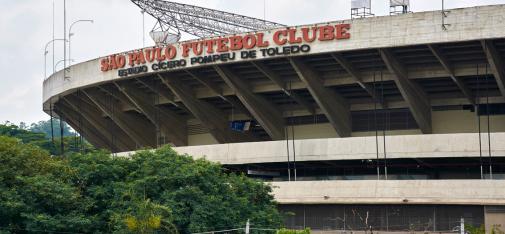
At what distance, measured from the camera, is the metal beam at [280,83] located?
5725 centimetres

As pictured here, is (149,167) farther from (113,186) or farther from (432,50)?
(432,50)

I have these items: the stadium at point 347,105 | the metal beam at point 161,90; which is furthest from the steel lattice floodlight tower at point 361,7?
the metal beam at point 161,90

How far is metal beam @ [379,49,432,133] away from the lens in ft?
175

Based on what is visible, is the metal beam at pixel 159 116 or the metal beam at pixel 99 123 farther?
the metal beam at pixel 99 123

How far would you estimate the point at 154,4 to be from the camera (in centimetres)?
6625

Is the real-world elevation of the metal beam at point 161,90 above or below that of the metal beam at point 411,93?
above

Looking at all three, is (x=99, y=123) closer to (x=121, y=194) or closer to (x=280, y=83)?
(x=280, y=83)

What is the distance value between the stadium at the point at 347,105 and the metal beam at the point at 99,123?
328 centimetres

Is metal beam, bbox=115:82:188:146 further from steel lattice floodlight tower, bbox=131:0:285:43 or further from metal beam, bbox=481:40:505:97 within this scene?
metal beam, bbox=481:40:505:97

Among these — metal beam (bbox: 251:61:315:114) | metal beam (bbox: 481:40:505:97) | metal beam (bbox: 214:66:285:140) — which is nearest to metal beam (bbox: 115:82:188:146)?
metal beam (bbox: 214:66:285:140)

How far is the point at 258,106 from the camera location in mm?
62594

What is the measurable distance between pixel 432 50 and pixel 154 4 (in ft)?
72.5

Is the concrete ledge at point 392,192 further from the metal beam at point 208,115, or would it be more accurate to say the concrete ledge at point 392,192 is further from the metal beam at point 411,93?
the metal beam at point 208,115

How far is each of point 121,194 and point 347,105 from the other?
23461 mm
